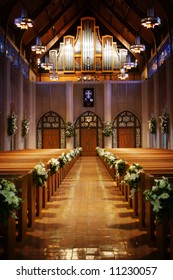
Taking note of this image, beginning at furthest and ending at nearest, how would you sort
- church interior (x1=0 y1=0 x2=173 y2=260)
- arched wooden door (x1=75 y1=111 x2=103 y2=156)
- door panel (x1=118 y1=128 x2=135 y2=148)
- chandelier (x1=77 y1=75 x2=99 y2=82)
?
arched wooden door (x1=75 y1=111 x2=103 y2=156) < door panel (x1=118 y1=128 x2=135 y2=148) < chandelier (x1=77 y1=75 x2=99 y2=82) < church interior (x1=0 y1=0 x2=173 y2=260)

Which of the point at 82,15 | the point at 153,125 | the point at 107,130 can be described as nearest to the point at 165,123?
the point at 153,125

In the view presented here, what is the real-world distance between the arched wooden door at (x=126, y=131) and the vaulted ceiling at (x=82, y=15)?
3950 millimetres

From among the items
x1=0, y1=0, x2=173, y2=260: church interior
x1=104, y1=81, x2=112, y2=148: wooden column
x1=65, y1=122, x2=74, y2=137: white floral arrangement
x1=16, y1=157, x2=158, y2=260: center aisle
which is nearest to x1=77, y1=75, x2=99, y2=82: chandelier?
x1=0, y1=0, x2=173, y2=260: church interior

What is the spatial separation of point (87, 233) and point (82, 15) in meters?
25.9

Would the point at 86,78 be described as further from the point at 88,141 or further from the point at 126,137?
the point at 126,137

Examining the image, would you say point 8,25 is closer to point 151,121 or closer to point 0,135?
point 0,135

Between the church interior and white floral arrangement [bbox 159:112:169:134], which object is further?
white floral arrangement [bbox 159:112:169:134]

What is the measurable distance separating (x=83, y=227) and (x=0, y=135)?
1423 cm

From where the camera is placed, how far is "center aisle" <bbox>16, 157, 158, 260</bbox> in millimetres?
4645

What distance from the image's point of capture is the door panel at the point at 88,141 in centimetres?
2886

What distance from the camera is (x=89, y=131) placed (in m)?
28.8

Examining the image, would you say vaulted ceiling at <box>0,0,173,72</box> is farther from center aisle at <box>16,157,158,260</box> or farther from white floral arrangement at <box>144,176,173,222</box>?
white floral arrangement at <box>144,176,173,222</box>
